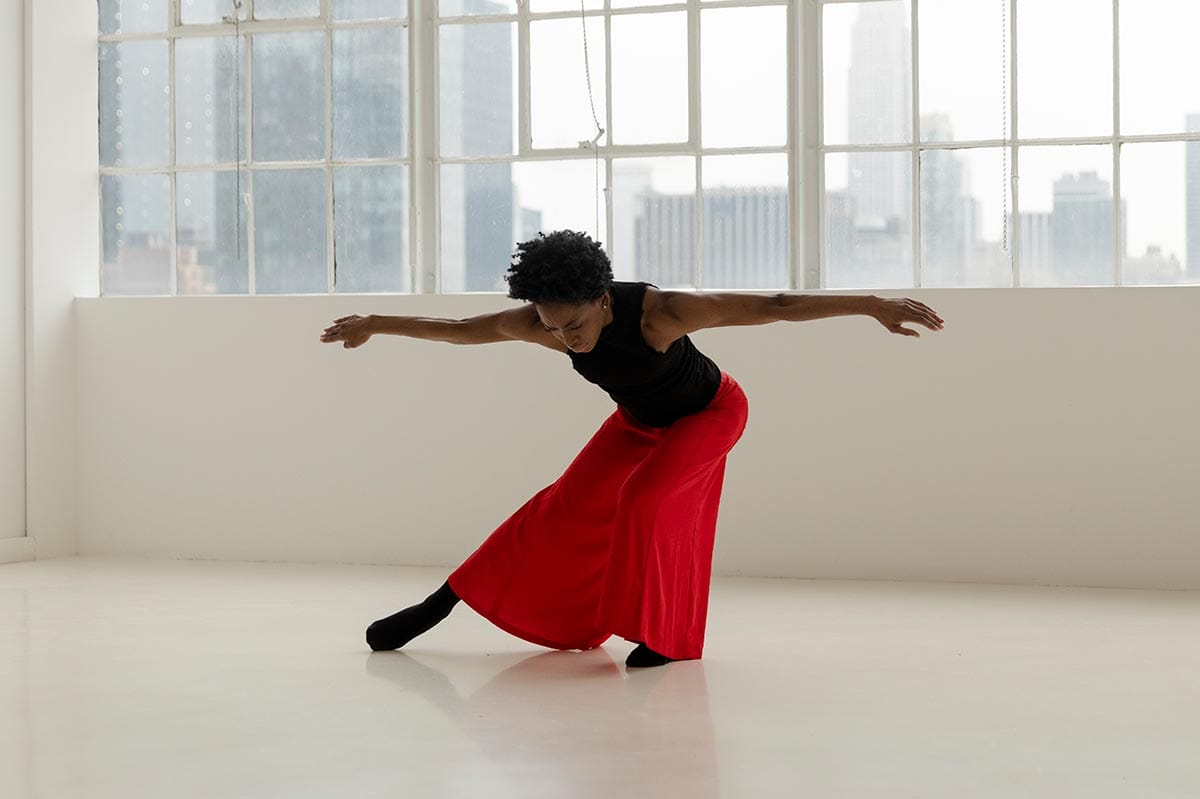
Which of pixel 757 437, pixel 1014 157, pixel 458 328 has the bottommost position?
pixel 757 437

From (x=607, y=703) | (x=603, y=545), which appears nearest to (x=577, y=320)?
(x=603, y=545)

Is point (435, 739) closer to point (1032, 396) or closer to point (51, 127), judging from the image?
point (1032, 396)

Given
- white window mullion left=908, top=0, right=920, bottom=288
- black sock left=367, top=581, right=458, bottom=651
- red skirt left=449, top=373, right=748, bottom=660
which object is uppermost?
white window mullion left=908, top=0, right=920, bottom=288

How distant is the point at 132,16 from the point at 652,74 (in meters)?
2.38

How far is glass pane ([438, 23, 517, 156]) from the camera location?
5.95 meters

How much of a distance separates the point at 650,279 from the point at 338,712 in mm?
3074

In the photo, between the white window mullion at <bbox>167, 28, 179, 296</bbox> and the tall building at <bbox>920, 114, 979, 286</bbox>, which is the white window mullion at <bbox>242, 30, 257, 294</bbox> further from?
the tall building at <bbox>920, 114, 979, 286</bbox>

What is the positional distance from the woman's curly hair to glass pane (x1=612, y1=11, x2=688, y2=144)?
2538mm

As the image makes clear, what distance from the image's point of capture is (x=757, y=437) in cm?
548

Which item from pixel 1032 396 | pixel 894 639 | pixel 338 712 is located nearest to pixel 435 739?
pixel 338 712

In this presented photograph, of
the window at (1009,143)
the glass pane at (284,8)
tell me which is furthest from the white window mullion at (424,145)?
the window at (1009,143)

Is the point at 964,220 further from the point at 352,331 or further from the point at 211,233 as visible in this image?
the point at 211,233

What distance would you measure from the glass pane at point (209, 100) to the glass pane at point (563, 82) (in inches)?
51.4

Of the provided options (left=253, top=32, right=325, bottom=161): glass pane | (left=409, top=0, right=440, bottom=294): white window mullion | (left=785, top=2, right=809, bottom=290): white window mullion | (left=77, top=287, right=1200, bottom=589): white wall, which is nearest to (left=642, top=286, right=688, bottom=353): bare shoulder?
(left=77, top=287, right=1200, bottom=589): white wall
